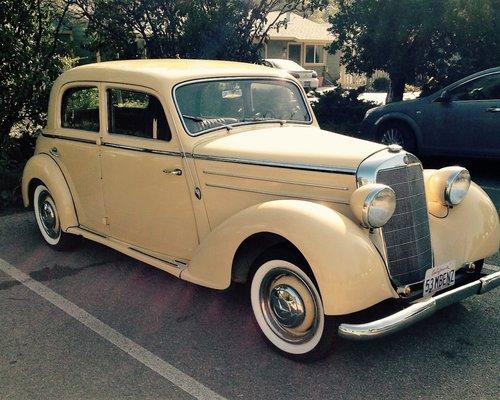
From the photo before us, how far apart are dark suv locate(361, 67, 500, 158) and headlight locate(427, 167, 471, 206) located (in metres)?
4.00

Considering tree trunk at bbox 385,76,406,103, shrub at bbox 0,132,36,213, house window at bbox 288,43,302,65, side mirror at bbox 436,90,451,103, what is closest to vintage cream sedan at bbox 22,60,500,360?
shrub at bbox 0,132,36,213

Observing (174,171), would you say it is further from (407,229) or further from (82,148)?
(407,229)

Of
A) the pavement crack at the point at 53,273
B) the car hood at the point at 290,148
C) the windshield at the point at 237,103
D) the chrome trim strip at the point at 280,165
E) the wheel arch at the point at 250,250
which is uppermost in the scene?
the windshield at the point at 237,103

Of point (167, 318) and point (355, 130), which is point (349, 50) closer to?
point (355, 130)

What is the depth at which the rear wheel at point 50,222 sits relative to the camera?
4895 millimetres

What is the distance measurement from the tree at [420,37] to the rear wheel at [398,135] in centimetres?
331

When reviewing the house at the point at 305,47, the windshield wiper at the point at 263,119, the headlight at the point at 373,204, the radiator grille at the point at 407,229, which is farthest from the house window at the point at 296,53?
the headlight at the point at 373,204

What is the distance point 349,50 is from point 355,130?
3.43 meters

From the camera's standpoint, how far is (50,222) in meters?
5.00

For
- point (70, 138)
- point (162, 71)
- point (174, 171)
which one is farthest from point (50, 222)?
point (162, 71)

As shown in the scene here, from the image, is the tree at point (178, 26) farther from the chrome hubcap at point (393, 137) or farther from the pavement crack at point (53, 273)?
the pavement crack at point (53, 273)

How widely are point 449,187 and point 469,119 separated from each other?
14.2ft

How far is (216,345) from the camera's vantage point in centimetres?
329

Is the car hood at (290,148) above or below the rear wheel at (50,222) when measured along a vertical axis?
above
